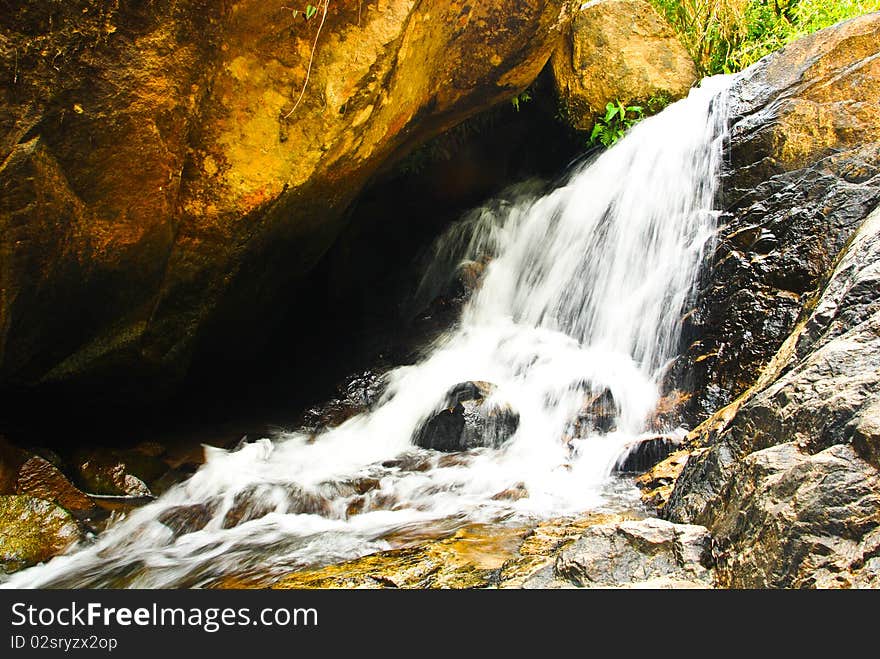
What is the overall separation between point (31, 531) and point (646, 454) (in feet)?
12.7

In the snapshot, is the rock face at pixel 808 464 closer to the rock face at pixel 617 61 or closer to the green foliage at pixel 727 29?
the rock face at pixel 617 61

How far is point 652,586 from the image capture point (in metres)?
2.10

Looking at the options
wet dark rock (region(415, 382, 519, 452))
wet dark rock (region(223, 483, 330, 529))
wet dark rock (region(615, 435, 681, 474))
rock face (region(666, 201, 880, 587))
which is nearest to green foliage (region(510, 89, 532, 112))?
wet dark rock (region(415, 382, 519, 452))

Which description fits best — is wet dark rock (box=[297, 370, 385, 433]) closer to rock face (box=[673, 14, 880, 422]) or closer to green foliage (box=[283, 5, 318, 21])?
rock face (box=[673, 14, 880, 422])

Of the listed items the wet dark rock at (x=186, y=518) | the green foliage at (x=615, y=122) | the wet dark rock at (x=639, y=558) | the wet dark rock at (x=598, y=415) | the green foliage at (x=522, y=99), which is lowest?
the wet dark rock at (x=186, y=518)

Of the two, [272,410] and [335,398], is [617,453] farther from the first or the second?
[272,410]

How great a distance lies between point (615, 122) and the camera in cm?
725

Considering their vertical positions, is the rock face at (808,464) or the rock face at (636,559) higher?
the rock face at (808,464)

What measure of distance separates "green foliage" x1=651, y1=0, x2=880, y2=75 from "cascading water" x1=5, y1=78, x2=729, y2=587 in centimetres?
114

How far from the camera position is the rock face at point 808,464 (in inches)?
73.6

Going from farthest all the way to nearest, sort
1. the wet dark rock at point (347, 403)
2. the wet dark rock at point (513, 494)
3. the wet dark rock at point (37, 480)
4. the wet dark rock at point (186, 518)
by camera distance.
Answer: the wet dark rock at point (347, 403) → the wet dark rock at point (37, 480) → the wet dark rock at point (186, 518) → the wet dark rock at point (513, 494)

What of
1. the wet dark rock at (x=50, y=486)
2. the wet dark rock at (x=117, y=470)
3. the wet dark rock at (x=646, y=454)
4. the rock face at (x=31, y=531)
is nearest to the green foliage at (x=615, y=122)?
the wet dark rock at (x=646, y=454)

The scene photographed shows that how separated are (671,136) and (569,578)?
5446mm

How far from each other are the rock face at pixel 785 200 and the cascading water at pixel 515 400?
0.29m
